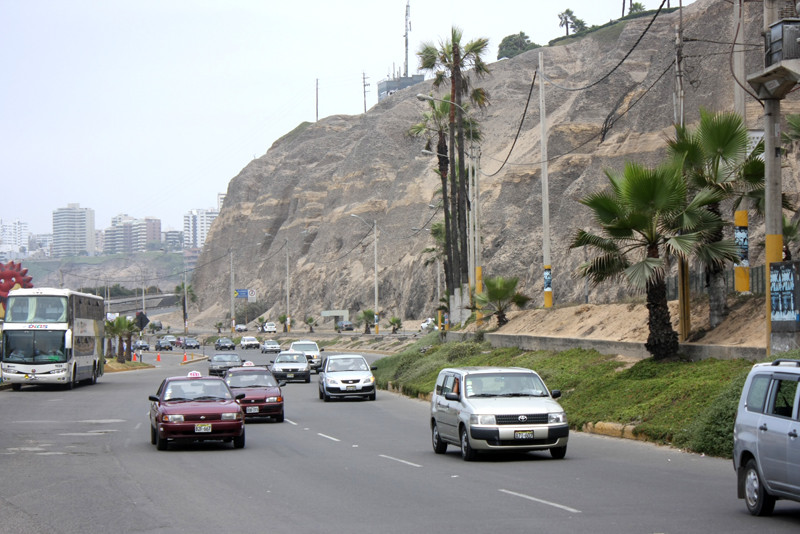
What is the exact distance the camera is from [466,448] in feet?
52.6

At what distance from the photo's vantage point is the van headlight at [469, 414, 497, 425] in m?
15.4

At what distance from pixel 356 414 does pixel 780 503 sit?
17.8 meters

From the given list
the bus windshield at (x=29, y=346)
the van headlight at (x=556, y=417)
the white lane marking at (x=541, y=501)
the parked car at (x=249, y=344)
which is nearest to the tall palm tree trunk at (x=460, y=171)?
the bus windshield at (x=29, y=346)

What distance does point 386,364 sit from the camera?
139 ft

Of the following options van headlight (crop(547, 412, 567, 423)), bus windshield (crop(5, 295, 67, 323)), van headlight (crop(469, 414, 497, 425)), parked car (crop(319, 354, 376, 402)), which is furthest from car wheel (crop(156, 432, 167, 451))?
bus windshield (crop(5, 295, 67, 323))

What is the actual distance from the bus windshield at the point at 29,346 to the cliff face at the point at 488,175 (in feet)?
103

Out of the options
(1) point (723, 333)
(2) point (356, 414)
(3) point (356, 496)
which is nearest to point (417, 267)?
(2) point (356, 414)

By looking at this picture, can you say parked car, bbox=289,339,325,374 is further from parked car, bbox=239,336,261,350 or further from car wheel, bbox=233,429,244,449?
parked car, bbox=239,336,261,350

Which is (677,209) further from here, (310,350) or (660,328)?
(310,350)

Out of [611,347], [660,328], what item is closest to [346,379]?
[611,347]

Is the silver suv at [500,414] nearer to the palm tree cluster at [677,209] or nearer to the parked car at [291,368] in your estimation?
the palm tree cluster at [677,209]

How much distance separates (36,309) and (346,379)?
52.2 ft

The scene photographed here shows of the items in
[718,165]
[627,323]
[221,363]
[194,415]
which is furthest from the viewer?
[221,363]

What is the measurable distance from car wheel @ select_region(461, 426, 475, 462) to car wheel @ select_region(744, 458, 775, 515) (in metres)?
6.28
